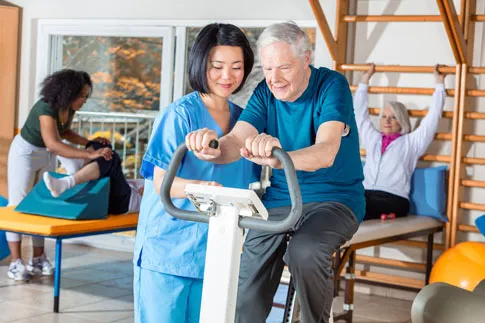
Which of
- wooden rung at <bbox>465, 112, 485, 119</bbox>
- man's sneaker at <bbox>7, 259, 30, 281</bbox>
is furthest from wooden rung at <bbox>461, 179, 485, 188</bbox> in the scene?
man's sneaker at <bbox>7, 259, 30, 281</bbox>

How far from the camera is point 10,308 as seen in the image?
4.66 metres

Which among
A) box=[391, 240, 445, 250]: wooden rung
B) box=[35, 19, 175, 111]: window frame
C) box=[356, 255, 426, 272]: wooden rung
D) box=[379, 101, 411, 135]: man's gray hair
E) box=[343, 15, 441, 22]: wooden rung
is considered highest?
box=[343, 15, 441, 22]: wooden rung

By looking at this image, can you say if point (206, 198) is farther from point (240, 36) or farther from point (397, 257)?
point (397, 257)

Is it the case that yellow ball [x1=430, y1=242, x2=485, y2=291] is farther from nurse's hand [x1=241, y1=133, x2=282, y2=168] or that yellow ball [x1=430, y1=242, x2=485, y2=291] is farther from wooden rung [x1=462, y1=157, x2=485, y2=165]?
nurse's hand [x1=241, y1=133, x2=282, y2=168]

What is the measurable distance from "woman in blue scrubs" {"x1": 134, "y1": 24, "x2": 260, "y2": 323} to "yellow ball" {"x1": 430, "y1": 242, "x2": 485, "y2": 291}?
7.81 feet

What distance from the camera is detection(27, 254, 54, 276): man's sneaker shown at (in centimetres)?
559

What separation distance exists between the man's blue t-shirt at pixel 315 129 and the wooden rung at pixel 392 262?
318 cm

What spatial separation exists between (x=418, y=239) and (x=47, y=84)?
2.87 metres

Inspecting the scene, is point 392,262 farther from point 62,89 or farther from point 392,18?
point 62,89

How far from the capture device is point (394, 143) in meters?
5.57

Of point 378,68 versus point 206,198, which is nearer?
point 206,198

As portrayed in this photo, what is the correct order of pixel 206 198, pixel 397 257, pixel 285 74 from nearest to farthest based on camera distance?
pixel 206 198, pixel 285 74, pixel 397 257

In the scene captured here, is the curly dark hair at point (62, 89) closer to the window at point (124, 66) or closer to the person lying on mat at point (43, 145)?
the person lying on mat at point (43, 145)

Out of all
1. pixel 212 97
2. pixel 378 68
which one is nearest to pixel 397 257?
pixel 378 68
